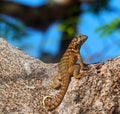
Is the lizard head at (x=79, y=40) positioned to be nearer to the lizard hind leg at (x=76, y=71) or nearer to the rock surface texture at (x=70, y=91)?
the lizard hind leg at (x=76, y=71)

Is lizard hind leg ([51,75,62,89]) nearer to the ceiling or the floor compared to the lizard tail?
nearer to the ceiling

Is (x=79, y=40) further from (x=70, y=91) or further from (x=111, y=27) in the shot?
(x=111, y=27)

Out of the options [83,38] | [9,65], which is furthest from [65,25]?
[9,65]

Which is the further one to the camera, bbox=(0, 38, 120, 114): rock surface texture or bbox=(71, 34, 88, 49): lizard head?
bbox=(71, 34, 88, 49): lizard head

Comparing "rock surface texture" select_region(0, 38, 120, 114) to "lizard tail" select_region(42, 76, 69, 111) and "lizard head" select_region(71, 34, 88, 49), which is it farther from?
"lizard head" select_region(71, 34, 88, 49)

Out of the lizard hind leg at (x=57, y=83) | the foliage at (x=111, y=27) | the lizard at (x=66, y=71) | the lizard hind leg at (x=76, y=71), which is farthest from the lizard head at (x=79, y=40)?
the foliage at (x=111, y=27)

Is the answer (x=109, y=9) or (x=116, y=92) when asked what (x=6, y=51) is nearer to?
(x=116, y=92)

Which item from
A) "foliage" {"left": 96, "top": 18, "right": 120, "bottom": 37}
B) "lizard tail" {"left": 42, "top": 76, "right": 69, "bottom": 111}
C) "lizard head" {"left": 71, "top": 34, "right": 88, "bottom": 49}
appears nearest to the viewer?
"lizard tail" {"left": 42, "top": 76, "right": 69, "bottom": 111}

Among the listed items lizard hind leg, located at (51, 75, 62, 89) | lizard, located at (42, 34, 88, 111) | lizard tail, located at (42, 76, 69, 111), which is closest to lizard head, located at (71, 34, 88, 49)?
lizard, located at (42, 34, 88, 111)
